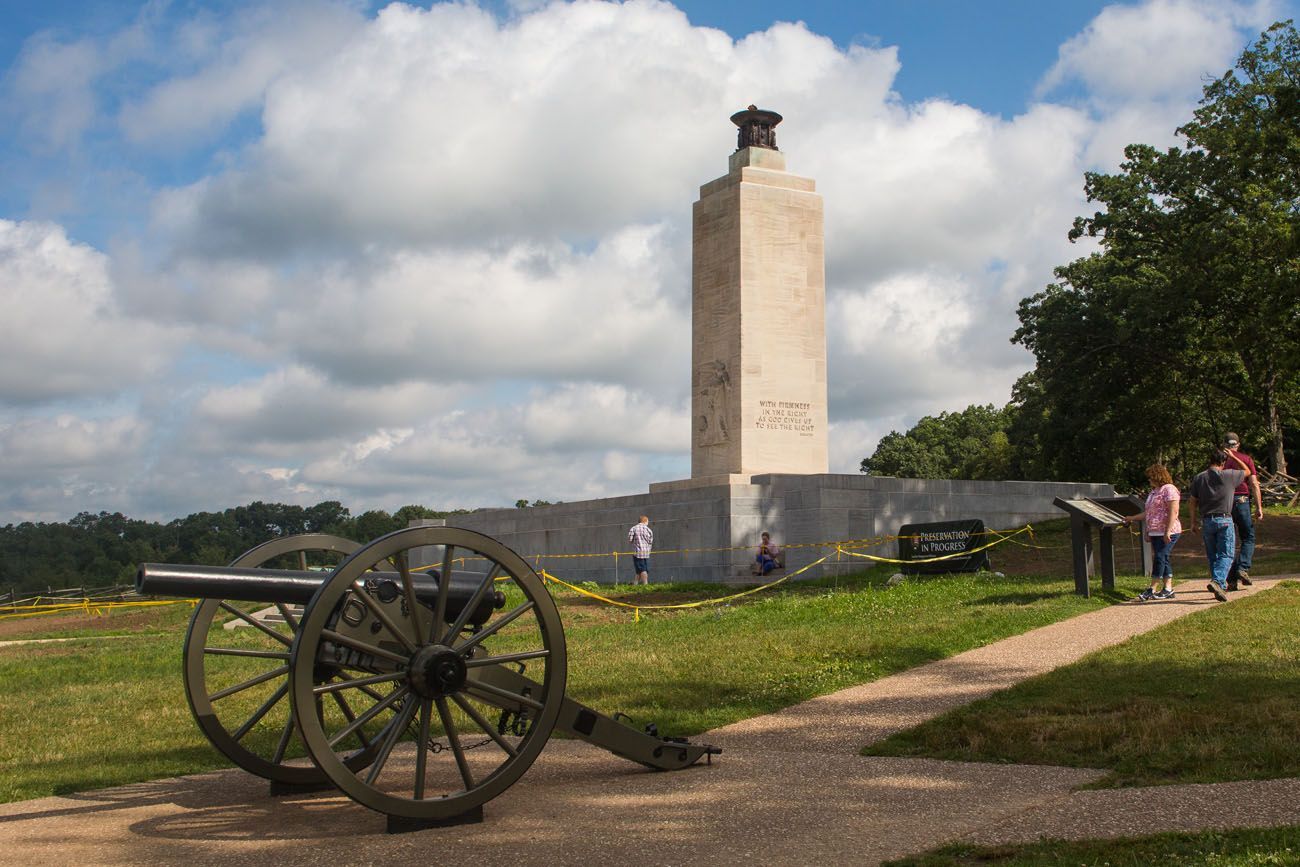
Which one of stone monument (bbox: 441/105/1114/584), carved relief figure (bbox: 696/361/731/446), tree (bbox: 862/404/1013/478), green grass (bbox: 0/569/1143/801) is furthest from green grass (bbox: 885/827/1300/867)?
tree (bbox: 862/404/1013/478)

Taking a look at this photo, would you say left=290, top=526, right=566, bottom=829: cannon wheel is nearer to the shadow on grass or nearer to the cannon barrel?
the cannon barrel

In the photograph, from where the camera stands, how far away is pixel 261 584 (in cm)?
618

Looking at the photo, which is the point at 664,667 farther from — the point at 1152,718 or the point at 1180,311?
the point at 1180,311

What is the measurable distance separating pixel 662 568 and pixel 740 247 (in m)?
7.61

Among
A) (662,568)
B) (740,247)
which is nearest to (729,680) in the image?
(662,568)

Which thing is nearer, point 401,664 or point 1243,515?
point 401,664

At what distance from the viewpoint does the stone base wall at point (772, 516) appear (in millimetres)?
24797

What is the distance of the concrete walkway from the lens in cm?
533

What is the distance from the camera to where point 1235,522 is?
15.0 m

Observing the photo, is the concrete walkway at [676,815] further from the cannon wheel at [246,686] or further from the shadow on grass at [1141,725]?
the shadow on grass at [1141,725]

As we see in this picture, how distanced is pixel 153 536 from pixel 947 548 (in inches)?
2418

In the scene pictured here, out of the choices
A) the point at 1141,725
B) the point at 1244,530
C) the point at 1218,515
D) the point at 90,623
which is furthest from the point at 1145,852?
the point at 90,623

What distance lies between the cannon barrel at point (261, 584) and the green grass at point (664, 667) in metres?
2.24

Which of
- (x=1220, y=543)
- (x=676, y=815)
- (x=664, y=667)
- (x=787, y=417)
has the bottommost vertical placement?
(x=676, y=815)
